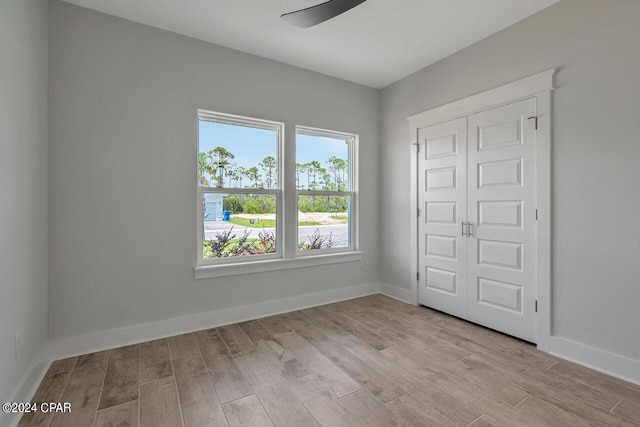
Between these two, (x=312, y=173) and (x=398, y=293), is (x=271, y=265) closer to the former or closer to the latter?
(x=312, y=173)

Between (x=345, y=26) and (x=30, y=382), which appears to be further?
(x=345, y=26)

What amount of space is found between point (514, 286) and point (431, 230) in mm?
1041

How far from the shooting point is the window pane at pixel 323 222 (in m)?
3.76

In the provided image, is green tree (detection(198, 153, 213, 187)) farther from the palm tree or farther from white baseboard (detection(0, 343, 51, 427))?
white baseboard (detection(0, 343, 51, 427))

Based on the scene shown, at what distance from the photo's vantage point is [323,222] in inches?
154

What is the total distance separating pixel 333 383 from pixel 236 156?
7.98 ft

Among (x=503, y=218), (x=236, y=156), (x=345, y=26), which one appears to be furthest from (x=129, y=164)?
(x=503, y=218)

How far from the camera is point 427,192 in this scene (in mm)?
3580

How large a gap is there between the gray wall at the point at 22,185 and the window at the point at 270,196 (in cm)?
119

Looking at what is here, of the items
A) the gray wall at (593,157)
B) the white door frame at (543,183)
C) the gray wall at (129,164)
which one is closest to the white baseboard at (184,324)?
the gray wall at (129,164)

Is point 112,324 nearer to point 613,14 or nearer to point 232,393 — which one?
Result: point 232,393

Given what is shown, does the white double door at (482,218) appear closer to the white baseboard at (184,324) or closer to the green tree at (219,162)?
the white baseboard at (184,324)

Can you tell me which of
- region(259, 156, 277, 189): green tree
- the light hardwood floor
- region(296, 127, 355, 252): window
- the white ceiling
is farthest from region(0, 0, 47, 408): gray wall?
region(296, 127, 355, 252): window

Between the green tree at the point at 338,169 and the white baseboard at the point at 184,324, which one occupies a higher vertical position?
the green tree at the point at 338,169
